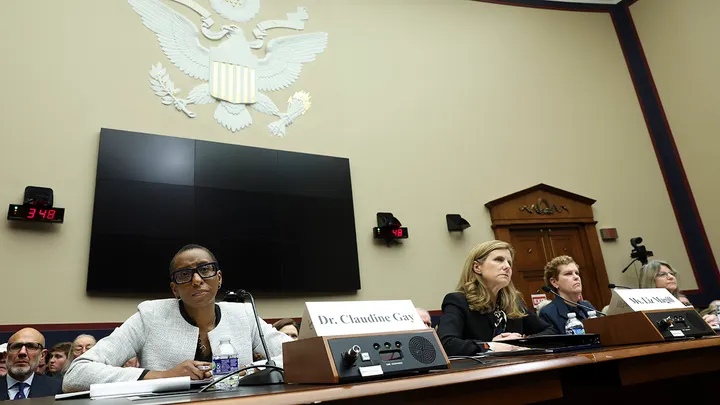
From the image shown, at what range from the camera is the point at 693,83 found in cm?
577

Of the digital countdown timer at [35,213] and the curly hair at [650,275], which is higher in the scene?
the digital countdown timer at [35,213]

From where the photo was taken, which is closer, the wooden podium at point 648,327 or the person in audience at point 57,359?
the wooden podium at point 648,327

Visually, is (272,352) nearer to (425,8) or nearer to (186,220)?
(186,220)

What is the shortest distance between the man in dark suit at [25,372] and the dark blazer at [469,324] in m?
2.07

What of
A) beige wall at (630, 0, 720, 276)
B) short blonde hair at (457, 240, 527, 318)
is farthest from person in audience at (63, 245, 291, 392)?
beige wall at (630, 0, 720, 276)

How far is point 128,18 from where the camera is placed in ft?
13.2

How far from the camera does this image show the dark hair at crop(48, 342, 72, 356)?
10.1ft

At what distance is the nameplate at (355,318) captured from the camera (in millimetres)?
1032

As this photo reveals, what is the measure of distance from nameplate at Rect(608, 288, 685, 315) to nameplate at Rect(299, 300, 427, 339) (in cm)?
85

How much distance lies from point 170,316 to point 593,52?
6.26m

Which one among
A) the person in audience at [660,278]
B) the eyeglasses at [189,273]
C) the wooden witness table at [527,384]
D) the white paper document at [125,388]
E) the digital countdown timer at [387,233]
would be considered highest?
the digital countdown timer at [387,233]

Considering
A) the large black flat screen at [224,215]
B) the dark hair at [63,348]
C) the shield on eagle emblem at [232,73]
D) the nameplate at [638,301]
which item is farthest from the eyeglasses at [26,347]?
the nameplate at [638,301]

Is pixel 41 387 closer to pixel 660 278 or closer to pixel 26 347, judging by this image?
pixel 26 347

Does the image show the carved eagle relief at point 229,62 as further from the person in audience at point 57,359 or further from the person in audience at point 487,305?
the person in audience at point 487,305
